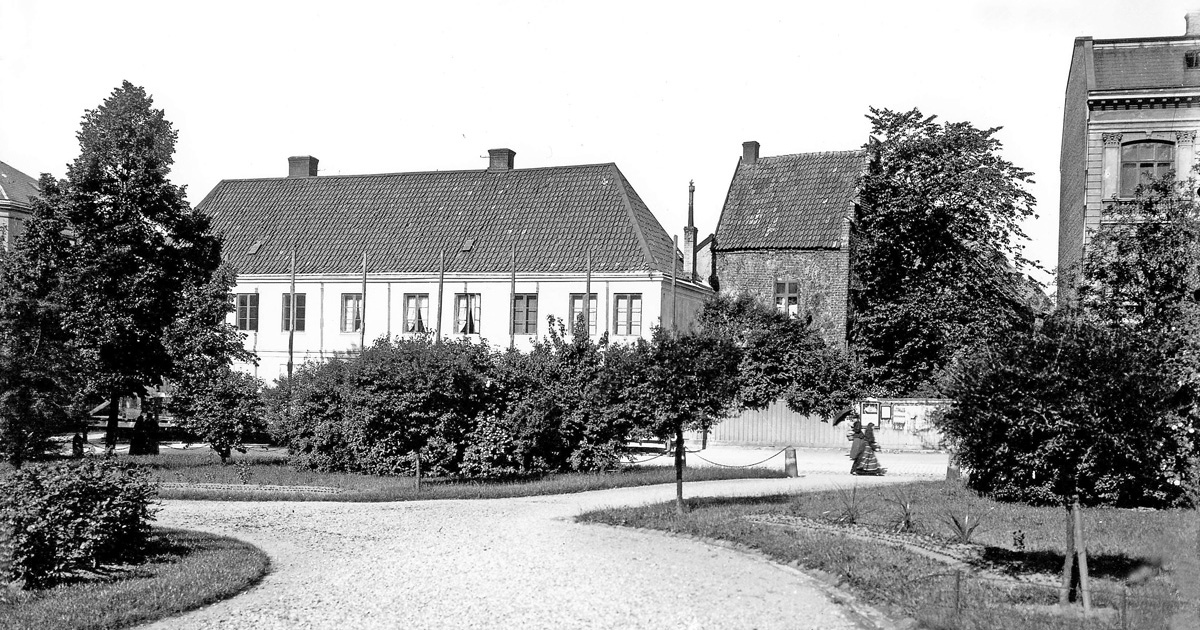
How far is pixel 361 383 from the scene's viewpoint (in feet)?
78.7

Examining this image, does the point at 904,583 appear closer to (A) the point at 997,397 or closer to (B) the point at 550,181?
(A) the point at 997,397

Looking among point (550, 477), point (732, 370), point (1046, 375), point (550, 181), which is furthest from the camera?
point (550, 181)

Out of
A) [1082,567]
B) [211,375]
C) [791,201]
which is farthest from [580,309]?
[1082,567]

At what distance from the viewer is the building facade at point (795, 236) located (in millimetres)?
46094

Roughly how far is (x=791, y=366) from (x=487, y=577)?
30093 mm

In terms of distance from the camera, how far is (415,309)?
151 ft

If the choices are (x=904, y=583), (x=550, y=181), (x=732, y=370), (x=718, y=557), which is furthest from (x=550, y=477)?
(x=550, y=181)

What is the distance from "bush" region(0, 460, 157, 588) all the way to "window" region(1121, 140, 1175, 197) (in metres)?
32.4

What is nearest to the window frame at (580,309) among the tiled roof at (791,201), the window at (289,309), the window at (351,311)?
the tiled roof at (791,201)

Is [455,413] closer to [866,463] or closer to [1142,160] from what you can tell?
[866,463]

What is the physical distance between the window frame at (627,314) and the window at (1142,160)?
58.4 feet

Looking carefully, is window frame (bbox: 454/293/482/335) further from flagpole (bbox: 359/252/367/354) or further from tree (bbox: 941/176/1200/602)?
tree (bbox: 941/176/1200/602)

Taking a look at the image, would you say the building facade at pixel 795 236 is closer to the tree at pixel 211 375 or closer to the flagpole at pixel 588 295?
the flagpole at pixel 588 295

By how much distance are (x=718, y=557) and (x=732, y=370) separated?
5073 mm
